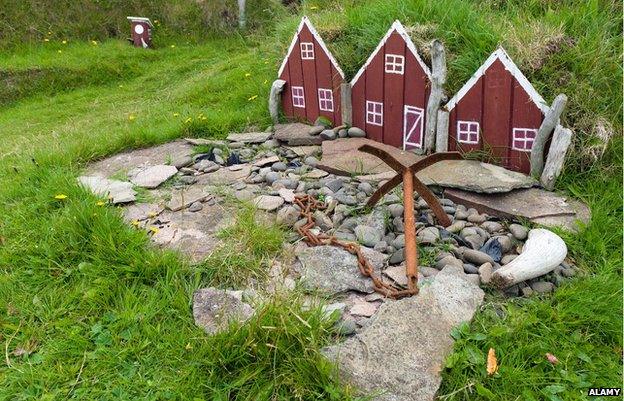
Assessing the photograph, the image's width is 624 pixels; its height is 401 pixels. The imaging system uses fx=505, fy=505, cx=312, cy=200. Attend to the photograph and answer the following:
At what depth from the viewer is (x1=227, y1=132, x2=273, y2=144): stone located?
15.8 ft

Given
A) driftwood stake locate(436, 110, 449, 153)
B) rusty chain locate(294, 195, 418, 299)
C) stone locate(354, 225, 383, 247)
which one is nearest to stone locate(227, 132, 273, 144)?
rusty chain locate(294, 195, 418, 299)

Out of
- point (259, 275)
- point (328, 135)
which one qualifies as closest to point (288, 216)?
point (259, 275)

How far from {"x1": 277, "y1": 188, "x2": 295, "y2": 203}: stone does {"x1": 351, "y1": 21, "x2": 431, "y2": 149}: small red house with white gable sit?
114 centimetres

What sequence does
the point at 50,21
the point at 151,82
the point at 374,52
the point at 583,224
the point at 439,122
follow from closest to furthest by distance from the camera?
1. the point at 583,224
2. the point at 439,122
3. the point at 374,52
4. the point at 151,82
5. the point at 50,21

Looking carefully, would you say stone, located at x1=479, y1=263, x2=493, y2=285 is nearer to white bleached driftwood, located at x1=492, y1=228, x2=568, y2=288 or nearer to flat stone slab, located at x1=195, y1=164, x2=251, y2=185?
white bleached driftwood, located at x1=492, y1=228, x2=568, y2=288

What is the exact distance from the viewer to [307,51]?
4.75 m

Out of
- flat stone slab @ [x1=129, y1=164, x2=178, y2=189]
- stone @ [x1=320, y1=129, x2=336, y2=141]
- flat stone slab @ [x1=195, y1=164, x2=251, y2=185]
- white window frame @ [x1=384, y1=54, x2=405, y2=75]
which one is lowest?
flat stone slab @ [x1=195, y1=164, x2=251, y2=185]

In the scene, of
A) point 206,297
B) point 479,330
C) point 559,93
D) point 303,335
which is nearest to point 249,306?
point 206,297

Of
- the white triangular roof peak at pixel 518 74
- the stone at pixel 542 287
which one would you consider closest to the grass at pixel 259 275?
the stone at pixel 542 287

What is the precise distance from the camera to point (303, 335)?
7.30 ft

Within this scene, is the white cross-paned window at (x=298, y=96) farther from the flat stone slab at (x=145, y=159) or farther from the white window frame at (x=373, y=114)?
the flat stone slab at (x=145, y=159)

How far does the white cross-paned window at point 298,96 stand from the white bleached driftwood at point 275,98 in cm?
15

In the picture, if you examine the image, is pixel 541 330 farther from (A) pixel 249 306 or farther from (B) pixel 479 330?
(A) pixel 249 306

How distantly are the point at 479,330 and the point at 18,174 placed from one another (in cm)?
384
